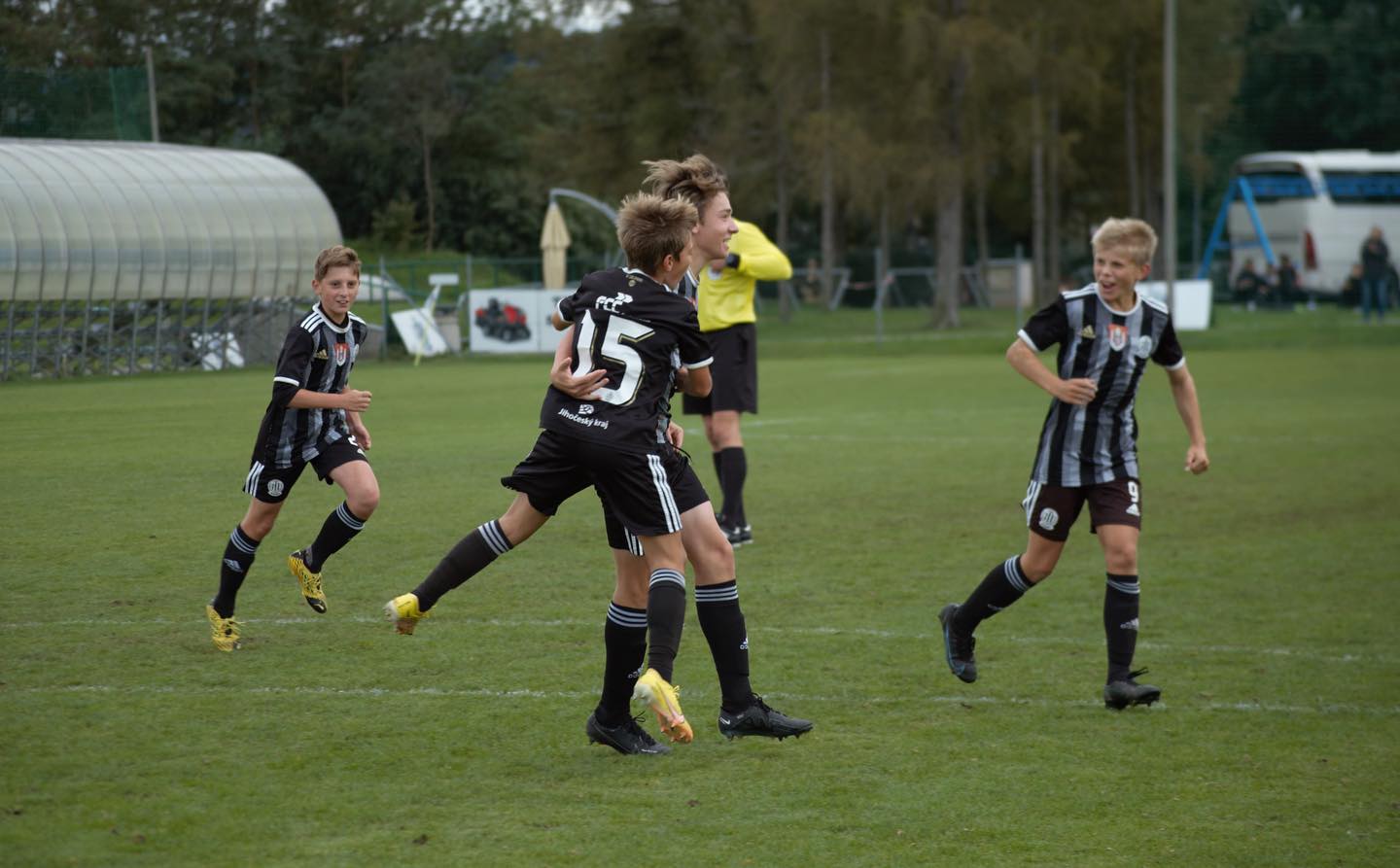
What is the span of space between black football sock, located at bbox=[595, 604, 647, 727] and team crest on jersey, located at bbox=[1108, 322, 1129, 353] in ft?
7.30

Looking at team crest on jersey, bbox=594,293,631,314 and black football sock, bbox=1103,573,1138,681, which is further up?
team crest on jersey, bbox=594,293,631,314

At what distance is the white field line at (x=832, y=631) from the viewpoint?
7.02 m

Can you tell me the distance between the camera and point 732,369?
10.2m

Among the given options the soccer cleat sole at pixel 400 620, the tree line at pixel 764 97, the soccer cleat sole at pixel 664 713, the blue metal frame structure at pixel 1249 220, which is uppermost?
the tree line at pixel 764 97

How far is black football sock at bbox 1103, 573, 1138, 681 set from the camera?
6.17 metres

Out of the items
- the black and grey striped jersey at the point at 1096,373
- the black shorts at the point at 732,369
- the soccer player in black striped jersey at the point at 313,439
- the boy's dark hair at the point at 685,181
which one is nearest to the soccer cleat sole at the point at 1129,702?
the black and grey striped jersey at the point at 1096,373

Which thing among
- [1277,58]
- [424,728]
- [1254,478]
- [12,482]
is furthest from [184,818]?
[1277,58]

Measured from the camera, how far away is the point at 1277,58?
44594 mm

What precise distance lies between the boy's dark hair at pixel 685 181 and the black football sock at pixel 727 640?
1540 mm

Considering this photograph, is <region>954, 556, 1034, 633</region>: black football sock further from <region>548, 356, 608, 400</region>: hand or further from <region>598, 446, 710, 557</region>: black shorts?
<region>548, 356, 608, 400</region>: hand

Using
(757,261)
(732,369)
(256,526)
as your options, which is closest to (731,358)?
(732,369)

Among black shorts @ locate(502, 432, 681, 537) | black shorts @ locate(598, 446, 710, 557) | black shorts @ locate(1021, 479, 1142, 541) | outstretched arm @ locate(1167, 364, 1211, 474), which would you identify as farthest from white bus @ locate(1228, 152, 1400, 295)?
black shorts @ locate(502, 432, 681, 537)

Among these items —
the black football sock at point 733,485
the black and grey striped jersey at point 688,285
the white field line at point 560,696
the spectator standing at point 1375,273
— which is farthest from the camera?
the spectator standing at point 1375,273

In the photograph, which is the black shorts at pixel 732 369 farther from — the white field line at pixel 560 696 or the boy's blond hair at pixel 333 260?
the white field line at pixel 560 696
